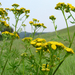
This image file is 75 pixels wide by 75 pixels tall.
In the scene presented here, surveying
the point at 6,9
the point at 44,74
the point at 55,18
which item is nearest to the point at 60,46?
the point at 44,74

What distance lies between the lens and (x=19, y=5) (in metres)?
3.29

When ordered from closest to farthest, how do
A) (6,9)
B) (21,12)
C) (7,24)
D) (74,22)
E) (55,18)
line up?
1. (74,22)
2. (55,18)
3. (21,12)
4. (7,24)
5. (6,9)

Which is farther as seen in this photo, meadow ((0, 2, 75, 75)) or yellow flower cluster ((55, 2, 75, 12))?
yellow flower cluster ((55, 2, 75, 12))

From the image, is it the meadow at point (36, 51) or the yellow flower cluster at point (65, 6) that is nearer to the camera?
the meadow at point (36, 51)

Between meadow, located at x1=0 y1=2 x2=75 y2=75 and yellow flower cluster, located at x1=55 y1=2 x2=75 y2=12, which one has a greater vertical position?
yellow flower cluster, located at x1=55 y1=2 x2=75 y2=12

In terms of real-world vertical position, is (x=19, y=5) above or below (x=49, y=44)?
above

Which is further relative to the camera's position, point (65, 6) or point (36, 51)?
point (65, 6)

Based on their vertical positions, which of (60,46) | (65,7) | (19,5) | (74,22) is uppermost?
(19,5)

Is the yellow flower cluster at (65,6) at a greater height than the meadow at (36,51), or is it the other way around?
the yellow flower cluster at (65,6)

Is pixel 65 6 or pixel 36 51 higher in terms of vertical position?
pixel 65 6

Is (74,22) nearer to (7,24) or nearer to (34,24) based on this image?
(34,24)

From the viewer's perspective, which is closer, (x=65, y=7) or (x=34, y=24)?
(x=65, y=7)

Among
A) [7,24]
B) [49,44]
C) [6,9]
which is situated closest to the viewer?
[49,44]

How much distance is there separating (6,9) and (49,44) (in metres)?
3.02
